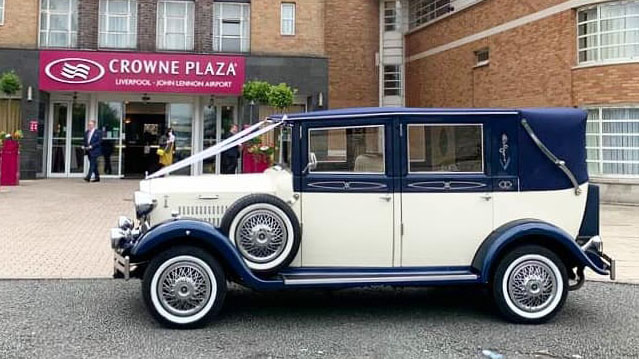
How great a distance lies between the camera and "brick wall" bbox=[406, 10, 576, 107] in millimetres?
15758

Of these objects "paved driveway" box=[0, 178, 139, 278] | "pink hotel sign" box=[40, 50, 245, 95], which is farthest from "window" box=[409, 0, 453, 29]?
"paved driveway" box=[0, 178, 139, 278]

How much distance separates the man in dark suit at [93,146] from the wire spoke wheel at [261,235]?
49.4ft

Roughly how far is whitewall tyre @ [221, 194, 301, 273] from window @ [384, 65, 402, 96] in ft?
64.6

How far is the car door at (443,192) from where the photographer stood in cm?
518

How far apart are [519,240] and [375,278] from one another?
53.8 inches

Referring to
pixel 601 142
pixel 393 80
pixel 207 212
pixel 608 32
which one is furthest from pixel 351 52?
pixel 207 212

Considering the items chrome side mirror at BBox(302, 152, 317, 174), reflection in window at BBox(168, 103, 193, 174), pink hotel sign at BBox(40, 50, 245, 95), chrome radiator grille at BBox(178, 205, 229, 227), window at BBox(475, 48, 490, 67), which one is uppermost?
window at BBox(475, 48, 490, 67)

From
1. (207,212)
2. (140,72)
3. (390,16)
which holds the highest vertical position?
(390,16)

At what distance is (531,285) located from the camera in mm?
5184

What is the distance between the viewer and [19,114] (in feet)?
63.2

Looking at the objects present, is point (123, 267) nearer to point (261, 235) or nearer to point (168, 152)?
point (261, 235)

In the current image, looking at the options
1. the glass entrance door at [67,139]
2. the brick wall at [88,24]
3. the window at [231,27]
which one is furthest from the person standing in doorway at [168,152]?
the brick wall at [88,24]

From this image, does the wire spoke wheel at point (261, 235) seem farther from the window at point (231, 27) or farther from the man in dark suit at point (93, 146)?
the window at point (231, 27)

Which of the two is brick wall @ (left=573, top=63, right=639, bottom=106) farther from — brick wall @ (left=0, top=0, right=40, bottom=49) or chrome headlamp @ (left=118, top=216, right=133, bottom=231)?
brick wall @ (left=0, top=0, right=40, bottom=49)
